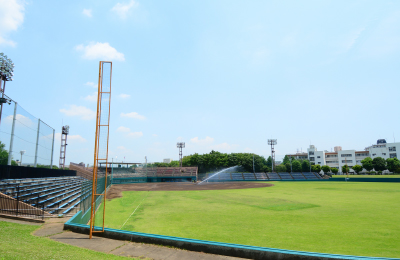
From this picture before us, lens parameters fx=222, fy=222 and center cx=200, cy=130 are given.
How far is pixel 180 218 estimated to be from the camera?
11938 millimetres

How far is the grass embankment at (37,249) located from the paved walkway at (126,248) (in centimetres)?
38

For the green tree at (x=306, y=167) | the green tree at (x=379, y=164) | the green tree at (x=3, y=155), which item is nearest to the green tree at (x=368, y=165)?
the green tree at (x=379, y=164)

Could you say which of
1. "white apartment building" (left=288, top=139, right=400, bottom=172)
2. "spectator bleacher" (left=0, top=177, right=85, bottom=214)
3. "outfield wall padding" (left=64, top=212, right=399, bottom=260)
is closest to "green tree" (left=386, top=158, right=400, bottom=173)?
"white apartment building" (left=288, top=139, right=400, bottom=172)

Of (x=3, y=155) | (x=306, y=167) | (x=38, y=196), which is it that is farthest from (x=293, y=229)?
(x=306, y=167)

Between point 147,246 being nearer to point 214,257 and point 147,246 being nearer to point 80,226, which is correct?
point 214,257

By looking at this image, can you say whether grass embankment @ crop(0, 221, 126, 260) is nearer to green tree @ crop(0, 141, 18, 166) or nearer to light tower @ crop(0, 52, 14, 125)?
green tree @ crop(0, 141, 18, 166)

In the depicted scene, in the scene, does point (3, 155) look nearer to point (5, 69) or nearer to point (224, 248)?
point (5, 69)

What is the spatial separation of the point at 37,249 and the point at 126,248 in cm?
208

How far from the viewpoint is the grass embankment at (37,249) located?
488cm

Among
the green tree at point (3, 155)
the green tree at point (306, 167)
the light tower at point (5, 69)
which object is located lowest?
the green tree at point (306, 167)

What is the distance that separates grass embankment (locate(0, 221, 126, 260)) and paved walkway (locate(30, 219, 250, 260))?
1.26 ft

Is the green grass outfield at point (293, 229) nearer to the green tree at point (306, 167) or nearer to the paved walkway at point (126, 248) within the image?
the paved walkway at point (126, 248)

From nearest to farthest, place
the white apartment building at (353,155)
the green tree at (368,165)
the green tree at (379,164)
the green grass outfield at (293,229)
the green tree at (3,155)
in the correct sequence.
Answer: the green grass outfield at (293,229), the green tree at (3,155), the green tree at (379,164), the green tree at (368,165), the white apartment building at (353,155)

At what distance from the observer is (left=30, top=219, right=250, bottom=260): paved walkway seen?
5.50 m
